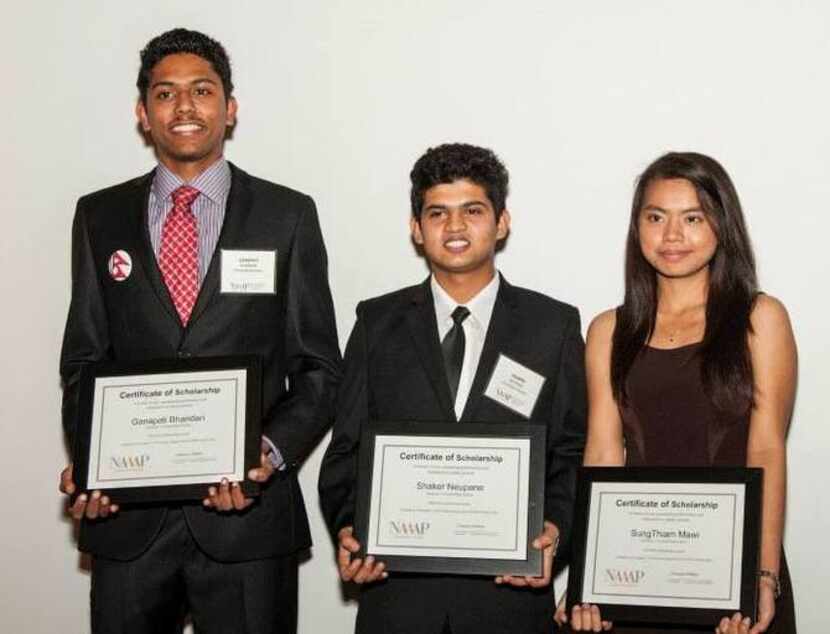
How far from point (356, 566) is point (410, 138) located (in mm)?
1566

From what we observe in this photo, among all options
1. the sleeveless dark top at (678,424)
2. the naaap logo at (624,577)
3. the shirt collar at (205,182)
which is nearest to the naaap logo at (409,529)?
the naaap logo at (624,577)

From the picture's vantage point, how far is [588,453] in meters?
3.22

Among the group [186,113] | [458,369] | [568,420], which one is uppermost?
[186,113]

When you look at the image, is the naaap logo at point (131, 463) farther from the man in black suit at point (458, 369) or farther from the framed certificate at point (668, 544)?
the framed certificate at point (668, 544)

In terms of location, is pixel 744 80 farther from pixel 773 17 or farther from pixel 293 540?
pixel 293 540

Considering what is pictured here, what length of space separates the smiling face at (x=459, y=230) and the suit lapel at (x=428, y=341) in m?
0.08

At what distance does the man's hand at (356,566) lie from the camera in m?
3.00

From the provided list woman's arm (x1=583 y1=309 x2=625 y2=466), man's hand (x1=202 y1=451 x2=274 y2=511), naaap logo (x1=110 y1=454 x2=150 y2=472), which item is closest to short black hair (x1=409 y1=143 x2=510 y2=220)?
woman's arm (x1=583 y1=309 x2=625 y2=466)

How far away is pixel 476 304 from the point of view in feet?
11.1

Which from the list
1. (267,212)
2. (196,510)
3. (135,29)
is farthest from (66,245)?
(196,510)

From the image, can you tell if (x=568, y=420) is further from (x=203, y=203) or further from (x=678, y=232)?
(x=203, y=203)

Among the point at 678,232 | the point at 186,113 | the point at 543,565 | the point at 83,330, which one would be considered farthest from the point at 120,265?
the point at 678,232

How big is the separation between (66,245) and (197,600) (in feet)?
4.93

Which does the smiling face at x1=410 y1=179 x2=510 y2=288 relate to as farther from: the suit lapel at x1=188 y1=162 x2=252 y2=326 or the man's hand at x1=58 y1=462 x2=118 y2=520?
the man's hand at x1=58 y1=462 x2=118 y2=520
